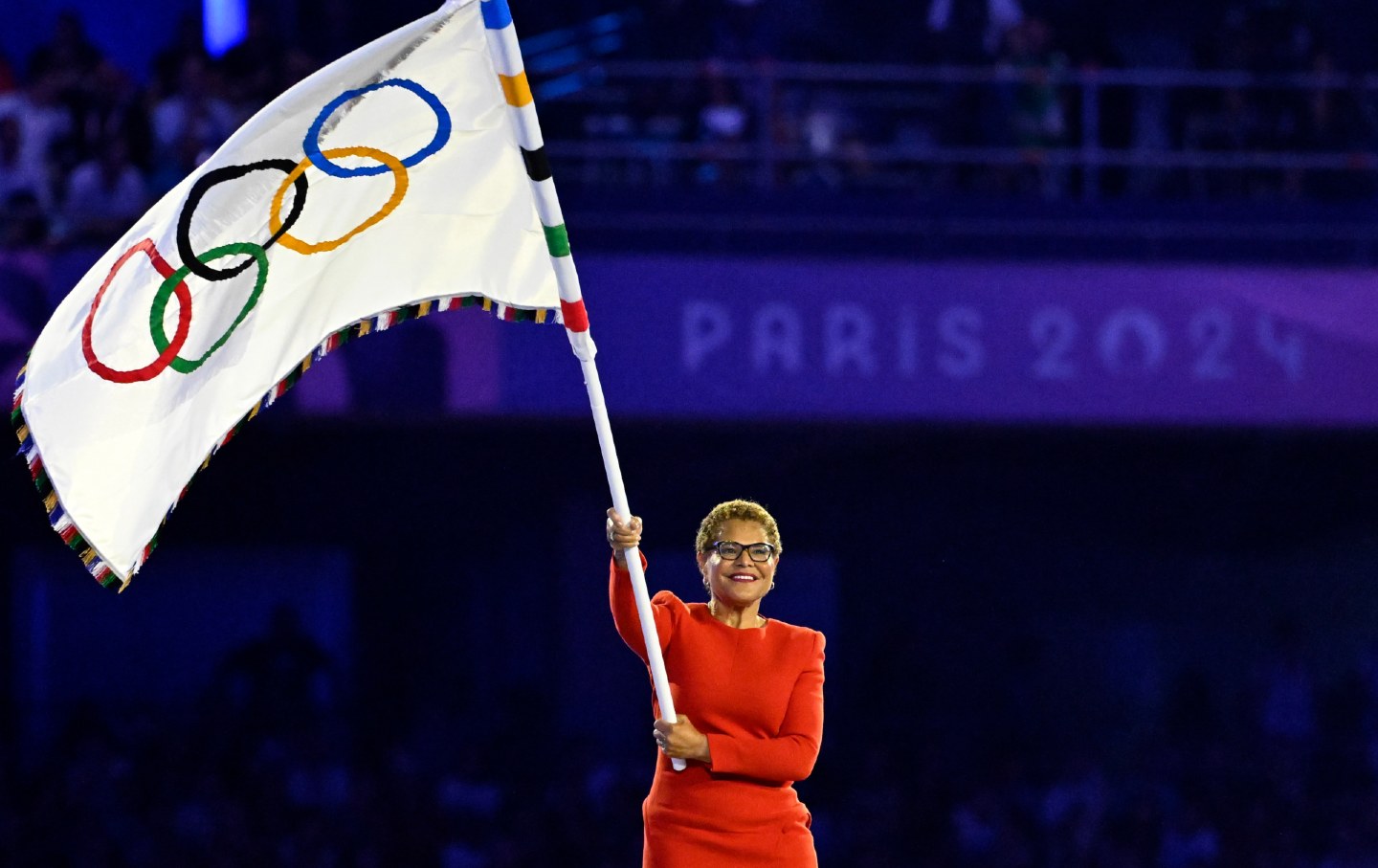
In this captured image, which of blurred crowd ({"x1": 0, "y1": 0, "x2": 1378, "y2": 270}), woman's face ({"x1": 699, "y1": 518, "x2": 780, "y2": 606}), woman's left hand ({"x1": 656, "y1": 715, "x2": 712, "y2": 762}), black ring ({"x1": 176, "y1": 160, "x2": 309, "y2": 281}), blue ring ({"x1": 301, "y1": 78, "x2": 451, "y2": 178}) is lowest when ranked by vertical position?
woman's left hand ({"x1": 656, "y1": 715, "x2": 712, "y2": 762})

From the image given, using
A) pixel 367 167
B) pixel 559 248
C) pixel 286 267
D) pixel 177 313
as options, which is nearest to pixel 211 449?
pixel 177 313

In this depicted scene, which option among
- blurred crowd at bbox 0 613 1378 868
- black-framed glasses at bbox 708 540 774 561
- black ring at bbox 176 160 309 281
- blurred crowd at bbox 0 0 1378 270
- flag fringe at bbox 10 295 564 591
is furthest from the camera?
blurred crowd at bbox 0 0 1378 270

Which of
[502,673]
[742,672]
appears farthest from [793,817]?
[502,673]

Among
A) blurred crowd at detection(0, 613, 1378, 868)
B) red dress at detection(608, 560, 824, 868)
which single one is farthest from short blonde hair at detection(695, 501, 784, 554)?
blurred crowd at detection(0, 613, 1378, 868)

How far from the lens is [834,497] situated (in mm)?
A: 13688

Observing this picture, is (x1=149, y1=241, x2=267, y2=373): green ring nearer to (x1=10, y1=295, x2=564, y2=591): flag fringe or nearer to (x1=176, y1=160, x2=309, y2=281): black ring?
(x1=176, y1=160, x2=309, y2=281): black ring

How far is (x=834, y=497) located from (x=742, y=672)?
8680 mm

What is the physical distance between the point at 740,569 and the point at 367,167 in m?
1.23

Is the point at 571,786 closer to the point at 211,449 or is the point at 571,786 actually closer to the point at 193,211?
the point at 211,449

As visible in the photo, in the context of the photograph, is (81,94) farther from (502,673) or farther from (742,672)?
(742,672)

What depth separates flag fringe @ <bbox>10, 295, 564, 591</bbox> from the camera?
4754 millimetres

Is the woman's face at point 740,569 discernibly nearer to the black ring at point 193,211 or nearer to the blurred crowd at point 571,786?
the black ring at point 193,211

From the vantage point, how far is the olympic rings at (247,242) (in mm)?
4852

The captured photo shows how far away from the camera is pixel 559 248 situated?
5008 mm
